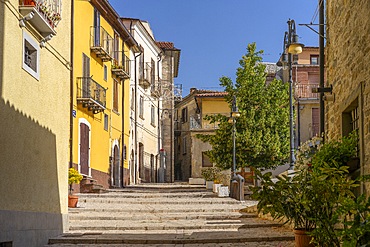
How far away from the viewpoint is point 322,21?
44.7 ft

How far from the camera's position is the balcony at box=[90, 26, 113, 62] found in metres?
26.9

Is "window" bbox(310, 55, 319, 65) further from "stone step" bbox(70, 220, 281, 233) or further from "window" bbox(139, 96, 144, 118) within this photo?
"stone step" bbox(70, 220, 281, 233)

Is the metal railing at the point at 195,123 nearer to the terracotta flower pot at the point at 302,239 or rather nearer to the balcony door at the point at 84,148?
A: the balcony door at the point at 84,148

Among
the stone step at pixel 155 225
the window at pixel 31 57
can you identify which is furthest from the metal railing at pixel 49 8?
the stone step at pixel 155 225

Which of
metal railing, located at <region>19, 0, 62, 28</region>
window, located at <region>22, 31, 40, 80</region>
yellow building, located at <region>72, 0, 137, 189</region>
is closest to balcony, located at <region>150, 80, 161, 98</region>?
yellow building, located at <region>72, 0, 137, 189</region>

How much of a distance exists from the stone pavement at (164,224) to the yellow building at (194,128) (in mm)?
18270

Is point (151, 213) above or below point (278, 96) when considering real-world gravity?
below

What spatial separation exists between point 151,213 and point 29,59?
319 inches

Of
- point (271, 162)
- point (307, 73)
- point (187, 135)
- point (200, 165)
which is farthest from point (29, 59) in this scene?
point (187, 135)

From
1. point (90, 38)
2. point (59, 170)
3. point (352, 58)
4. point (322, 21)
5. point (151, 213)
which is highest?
point (90, 38)

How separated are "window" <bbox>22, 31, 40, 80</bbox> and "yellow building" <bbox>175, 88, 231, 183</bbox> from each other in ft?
92.2

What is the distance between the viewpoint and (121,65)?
3200 centimetres

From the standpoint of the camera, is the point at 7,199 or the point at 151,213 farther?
the point at 151,213

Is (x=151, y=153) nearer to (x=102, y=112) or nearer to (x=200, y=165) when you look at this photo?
(x=200, y=165)
